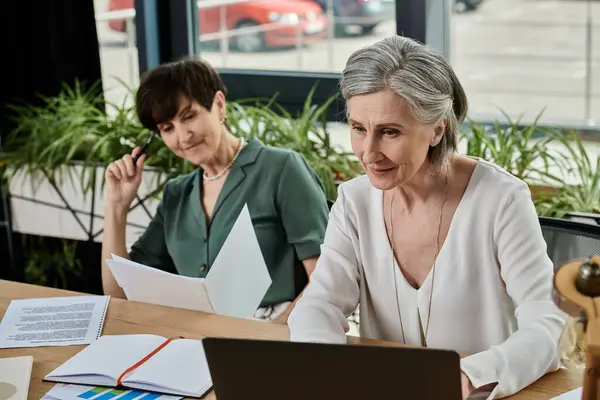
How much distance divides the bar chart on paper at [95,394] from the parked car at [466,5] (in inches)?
86.4

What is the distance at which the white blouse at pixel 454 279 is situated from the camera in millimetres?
1817

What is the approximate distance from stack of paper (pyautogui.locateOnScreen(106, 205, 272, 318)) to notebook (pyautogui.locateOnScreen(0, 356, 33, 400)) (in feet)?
1.12

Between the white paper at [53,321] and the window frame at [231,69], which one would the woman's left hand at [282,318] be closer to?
the white paper at [53,321]

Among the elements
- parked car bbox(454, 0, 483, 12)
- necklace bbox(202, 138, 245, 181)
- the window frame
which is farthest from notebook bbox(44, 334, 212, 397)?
parked car bbox(454, 0, 483, 12)

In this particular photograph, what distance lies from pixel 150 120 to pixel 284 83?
1273 mm

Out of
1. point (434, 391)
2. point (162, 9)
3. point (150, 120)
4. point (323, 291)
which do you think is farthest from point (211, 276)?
point (162, 9)

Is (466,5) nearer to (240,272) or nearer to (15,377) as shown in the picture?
(240,272)

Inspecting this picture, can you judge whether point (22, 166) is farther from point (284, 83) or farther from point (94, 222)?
point (284, 83)

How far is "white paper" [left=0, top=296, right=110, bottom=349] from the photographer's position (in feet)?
6.60

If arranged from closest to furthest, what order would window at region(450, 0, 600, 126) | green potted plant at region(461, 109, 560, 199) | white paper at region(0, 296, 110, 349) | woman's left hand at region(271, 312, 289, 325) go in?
white paper at region(0, 296, 110, 349), woman's left hand at region(271, 312, 289, 325), green potted plant at region(461, 109, 560, 199), window at region(450, 0, 600, 126)

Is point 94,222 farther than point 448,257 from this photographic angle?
Yes

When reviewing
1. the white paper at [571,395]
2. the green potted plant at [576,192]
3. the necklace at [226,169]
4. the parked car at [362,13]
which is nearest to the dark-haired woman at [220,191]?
the necklace at [226,169]

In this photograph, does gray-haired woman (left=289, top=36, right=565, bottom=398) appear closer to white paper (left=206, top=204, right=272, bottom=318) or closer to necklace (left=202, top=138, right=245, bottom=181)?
white paper (left=206, top=204, right=272, bottom=318)

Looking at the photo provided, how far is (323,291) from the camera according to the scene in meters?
1.95
